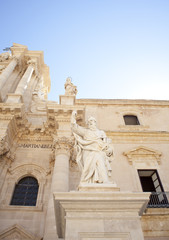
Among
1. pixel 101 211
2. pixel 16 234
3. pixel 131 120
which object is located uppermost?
pixel 131 120

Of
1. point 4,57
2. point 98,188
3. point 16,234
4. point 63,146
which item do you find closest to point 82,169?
point 98,188

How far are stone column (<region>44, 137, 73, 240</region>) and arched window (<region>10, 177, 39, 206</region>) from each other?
2.07m

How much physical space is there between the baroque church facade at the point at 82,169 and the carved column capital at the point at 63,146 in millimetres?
48

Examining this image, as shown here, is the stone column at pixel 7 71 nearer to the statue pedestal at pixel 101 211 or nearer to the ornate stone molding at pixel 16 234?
the ornate stone molding at pixel 16 234

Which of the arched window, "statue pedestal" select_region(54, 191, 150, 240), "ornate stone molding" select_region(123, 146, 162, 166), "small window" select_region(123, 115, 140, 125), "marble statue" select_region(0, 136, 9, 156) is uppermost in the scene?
"small window" select_region(123, 115, 140, 125)

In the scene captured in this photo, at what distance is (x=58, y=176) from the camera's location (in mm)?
7977

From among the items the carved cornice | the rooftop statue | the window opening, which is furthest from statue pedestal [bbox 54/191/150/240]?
the rooftop statue

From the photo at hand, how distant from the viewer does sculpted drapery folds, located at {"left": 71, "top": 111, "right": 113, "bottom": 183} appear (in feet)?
13.2

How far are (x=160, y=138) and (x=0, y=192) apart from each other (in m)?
9.53

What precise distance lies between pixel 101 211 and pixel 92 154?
1.36 metres

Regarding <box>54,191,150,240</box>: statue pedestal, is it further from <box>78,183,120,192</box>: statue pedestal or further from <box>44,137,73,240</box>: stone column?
<box>44,137,73,240</box>: stone column

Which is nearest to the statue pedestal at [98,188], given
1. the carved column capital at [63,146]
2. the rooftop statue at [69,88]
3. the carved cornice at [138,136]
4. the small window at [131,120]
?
the carved column capital at [63,146]

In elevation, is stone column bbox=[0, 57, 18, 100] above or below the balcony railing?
above

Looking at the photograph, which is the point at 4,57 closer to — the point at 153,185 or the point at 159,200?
the point at 153,185
